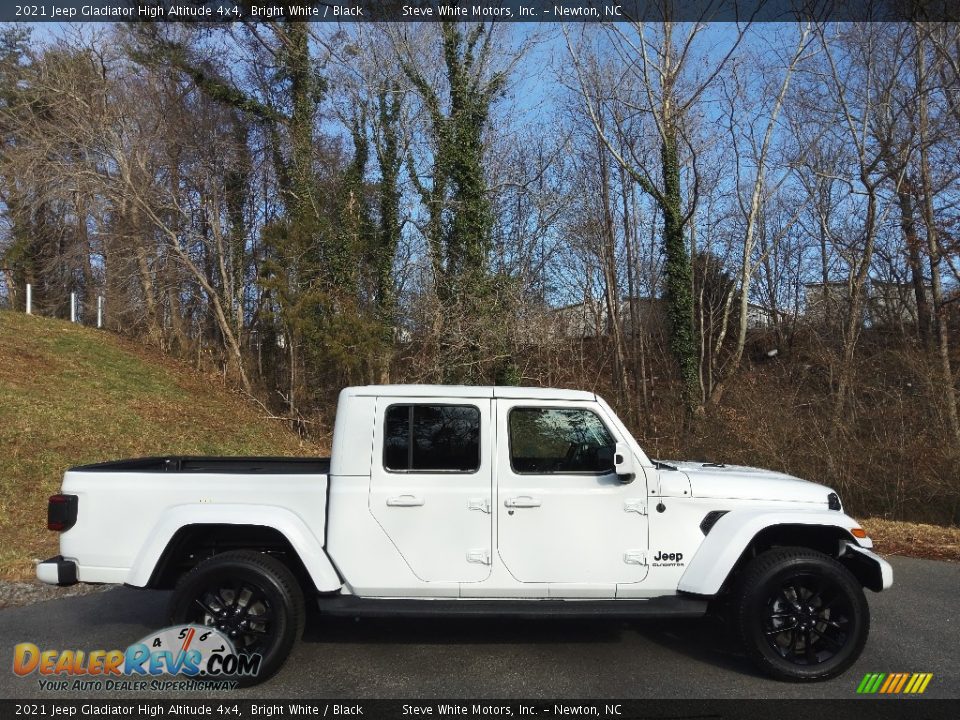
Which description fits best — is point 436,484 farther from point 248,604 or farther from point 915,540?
point 915,540

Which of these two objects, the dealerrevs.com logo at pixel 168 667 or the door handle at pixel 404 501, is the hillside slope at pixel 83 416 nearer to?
the dealerrevs.com logo at pixel 168 667

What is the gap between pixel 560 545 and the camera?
483 centimetres

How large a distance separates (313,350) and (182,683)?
49.8 ft

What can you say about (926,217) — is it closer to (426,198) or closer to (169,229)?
(426,198)

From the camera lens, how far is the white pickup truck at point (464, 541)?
4719 mm

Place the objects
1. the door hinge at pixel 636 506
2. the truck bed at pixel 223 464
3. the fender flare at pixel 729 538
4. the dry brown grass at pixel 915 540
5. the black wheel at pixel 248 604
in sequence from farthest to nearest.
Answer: the dry brown grass at pixel 915 540 → the truck bed at pixel 223 464 → the door hinge at pixel 636 506 → the fender flare at pixel 729 538 → the black wheel at pixel 248 604

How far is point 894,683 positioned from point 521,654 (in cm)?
232

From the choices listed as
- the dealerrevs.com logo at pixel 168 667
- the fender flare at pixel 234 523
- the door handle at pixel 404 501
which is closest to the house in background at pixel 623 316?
the door handle at pixel 404 501

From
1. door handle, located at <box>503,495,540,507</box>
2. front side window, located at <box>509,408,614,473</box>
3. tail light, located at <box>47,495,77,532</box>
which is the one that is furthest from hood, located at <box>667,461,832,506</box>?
tail light, located at <box>47,495,77,532</box>

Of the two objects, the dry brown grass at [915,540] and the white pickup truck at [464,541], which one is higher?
the white pickup truck at [464,541]

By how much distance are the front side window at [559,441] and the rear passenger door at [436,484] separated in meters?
0.26

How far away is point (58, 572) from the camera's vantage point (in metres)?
4.76

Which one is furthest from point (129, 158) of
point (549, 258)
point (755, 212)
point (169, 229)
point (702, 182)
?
point (755, 212)

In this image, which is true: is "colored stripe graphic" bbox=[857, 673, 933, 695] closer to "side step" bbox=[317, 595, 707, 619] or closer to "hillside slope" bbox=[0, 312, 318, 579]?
"side step" bbox=[317, 595, 707, 619]
